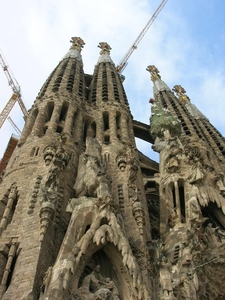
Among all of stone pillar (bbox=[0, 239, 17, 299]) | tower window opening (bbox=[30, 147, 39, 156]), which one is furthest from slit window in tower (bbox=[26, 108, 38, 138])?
stone pillar (bbox=[0, 239, 17, 299])

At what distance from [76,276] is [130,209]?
225 inches

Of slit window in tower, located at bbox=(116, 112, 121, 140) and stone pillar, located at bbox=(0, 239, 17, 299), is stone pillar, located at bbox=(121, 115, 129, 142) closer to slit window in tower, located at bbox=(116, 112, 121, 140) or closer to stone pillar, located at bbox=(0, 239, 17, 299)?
slit window in tower, located at bbox=(116, 112, 121, 140)

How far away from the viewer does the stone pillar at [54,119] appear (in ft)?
72.4

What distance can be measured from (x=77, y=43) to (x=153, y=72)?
1286cm

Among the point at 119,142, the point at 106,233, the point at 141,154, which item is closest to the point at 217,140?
the point at 141,154

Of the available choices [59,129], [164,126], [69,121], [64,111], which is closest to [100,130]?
[69,121]

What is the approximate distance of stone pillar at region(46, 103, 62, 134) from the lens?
2207cm

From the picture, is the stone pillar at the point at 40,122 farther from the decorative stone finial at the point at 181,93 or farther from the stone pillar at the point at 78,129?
the decorative stone finial at the point at 181,93

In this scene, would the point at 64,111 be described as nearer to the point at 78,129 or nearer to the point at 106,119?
the point at 78,129

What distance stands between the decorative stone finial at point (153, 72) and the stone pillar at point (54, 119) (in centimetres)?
2661

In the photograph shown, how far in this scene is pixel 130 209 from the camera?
57.0 feet

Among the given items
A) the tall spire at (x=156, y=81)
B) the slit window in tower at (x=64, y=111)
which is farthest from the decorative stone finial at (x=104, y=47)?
the slit window in tower at (x=64, y=111)

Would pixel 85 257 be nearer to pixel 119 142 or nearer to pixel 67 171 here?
pixel 67 171

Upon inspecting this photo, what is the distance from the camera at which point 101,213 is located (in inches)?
558
